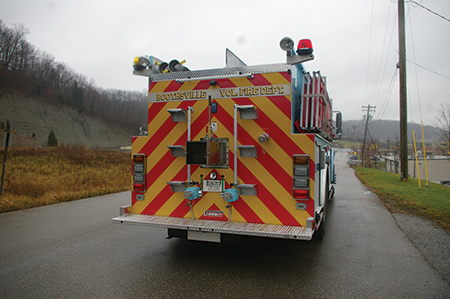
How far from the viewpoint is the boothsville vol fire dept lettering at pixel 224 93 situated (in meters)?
4.45

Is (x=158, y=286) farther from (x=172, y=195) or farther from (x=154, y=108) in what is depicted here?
(x=154, y=108)

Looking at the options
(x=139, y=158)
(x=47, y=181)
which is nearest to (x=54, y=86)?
(x=47, y=181)

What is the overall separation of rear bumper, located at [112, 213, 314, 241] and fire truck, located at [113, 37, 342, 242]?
1cm

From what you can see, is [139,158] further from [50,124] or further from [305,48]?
[50,124]

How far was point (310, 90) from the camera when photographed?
5.36 m

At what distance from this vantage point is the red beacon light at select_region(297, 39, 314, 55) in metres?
4.38

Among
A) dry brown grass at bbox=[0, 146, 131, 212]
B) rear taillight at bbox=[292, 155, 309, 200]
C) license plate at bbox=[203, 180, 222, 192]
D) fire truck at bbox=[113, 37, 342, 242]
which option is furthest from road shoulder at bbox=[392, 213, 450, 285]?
dry brown grass at bbox=[0, 146, 131, 212]

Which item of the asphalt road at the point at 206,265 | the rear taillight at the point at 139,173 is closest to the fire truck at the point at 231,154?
the rear taillight at the point at 139,173

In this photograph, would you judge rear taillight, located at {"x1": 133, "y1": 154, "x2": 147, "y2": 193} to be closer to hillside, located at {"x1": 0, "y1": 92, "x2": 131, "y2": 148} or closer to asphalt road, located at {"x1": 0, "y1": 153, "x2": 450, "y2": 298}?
asphalt road, located at {"x1": 0, "y1": 153, "x2": 450, "y2": 298}

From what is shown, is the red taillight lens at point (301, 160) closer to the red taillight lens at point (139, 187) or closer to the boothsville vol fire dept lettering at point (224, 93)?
the boothsville vol fire dept lettering at point (224, 93)

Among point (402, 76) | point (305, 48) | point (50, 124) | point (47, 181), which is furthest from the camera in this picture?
point (50, 124)

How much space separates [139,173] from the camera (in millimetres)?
5105

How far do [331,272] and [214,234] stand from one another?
1635mm

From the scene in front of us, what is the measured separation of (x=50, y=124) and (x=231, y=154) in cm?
6678
